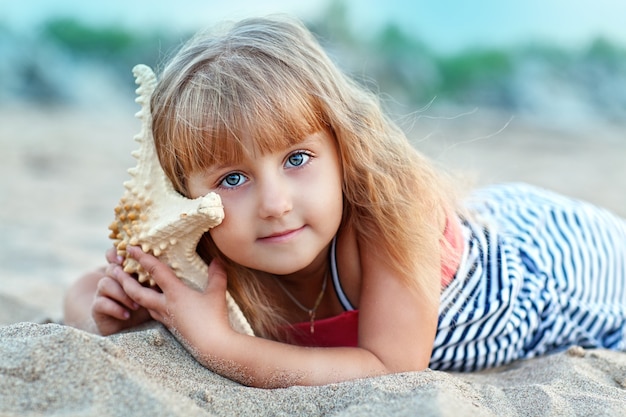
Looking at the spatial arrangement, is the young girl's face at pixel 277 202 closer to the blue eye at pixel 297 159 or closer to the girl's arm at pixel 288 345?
→ the blue eye at pixel 297 159

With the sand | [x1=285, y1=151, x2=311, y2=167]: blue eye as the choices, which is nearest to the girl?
[x1=285, y1=151, x2=311, y2=167]: blue eye

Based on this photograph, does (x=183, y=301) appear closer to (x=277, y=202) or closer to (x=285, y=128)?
(x=277, y=202)

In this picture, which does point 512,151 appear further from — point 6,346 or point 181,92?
point 6,346

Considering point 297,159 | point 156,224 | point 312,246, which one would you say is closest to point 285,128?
point 297,159

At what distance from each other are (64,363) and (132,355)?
242mm

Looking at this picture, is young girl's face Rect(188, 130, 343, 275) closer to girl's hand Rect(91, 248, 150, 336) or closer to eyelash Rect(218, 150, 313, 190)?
eyelash Rect(218, 150, 313, 190)

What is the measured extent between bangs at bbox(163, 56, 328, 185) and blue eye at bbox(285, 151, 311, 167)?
0.04 m

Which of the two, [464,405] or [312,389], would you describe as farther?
[312,389]

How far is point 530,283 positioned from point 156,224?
4.33 ft

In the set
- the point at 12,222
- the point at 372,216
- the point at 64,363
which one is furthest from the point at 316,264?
the point at 12,222

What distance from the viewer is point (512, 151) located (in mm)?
8477

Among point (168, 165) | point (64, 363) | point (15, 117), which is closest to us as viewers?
point (64, 363)

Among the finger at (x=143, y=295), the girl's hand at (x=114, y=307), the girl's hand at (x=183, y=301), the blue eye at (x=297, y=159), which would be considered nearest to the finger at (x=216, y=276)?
the girl's hand at (x=183, y=301)

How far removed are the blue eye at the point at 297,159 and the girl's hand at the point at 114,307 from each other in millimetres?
642
